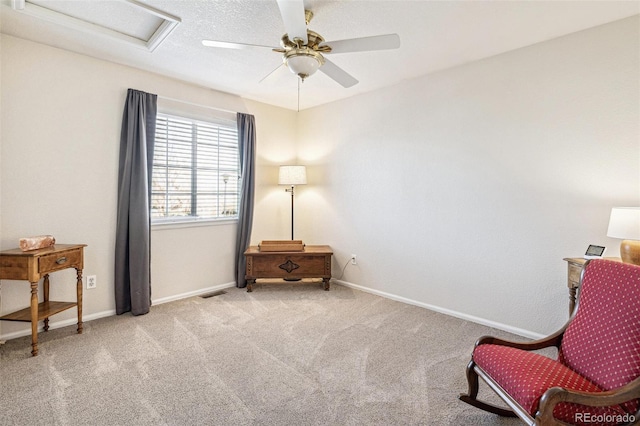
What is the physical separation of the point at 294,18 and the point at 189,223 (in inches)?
110

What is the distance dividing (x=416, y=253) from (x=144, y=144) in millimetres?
3152

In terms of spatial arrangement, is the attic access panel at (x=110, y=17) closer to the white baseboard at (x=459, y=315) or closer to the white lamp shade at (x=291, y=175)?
the white lamp shade at (x=291, y=175)

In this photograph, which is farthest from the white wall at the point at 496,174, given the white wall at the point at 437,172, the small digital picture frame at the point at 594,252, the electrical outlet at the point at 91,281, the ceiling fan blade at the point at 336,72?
the electrical outlet at the point at 91,281

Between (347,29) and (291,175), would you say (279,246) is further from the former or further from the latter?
(347,29)

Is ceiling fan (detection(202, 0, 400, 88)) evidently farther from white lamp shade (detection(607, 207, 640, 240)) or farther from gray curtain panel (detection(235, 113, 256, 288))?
gray curtain panel (detection(235, 113, 256, 288))

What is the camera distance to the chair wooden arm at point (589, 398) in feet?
4.01

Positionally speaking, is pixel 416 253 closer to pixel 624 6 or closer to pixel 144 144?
pixel 624 6

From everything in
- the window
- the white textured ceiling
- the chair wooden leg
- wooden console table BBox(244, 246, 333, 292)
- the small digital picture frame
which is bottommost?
the chair wooden leg

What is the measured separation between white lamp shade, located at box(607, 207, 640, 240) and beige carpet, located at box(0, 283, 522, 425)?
1.28 m

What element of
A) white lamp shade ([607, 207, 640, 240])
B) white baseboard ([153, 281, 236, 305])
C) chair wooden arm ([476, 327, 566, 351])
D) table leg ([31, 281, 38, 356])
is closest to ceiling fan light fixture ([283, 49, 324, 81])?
chair wooden arm ([476, 327, 566, 351])

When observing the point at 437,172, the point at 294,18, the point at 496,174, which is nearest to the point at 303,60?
the point at 294,18

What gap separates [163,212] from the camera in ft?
11.9

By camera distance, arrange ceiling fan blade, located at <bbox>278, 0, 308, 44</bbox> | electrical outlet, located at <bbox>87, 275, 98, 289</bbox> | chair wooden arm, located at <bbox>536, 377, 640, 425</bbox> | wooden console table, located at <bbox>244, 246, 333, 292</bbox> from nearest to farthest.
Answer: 1. chair wooden arm, located at <bbox>536, 377, 640, 425</bbox>
2. ceiling fan blade, located at <bbox>278, 0, 308, 44</bbox>
3. electrical outlet, located at <bbox>87, 275, 98, 289</bbox>
4. wooden console table, located at <bbox>244, 246, 333, 292</bbox>

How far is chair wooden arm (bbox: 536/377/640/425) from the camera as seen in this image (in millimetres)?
1222
